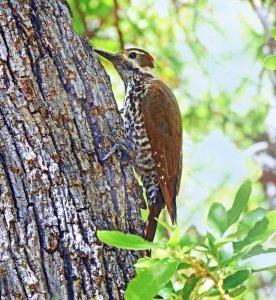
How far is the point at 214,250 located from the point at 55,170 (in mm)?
681

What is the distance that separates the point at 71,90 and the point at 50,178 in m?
0.36

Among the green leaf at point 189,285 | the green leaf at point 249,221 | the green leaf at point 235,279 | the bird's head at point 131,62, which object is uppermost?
the bird's head at point 131,62

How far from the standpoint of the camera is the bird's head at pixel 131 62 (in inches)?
169

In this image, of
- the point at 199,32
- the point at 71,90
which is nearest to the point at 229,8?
the point at 199,32

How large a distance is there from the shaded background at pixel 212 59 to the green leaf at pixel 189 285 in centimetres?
182

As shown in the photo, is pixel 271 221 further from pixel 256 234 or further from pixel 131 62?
pixel 131 62

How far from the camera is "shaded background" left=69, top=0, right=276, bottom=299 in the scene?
15.7 ft

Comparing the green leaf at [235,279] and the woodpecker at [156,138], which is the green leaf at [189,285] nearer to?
the green leaf at [235,279]

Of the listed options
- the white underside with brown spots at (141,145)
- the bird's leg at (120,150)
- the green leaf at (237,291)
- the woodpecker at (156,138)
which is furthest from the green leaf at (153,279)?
the white underside with brown spots at (141,145)

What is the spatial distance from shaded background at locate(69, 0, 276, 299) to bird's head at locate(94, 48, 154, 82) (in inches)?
8.6

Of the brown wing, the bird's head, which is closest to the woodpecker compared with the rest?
the brown wing

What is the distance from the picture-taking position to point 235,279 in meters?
2.01

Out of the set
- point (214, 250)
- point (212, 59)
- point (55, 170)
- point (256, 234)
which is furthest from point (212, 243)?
point (212, 59)

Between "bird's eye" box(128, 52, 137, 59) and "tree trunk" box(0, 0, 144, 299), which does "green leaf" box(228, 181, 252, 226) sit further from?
"bird's eye" box(128, 52, 137, 59)
